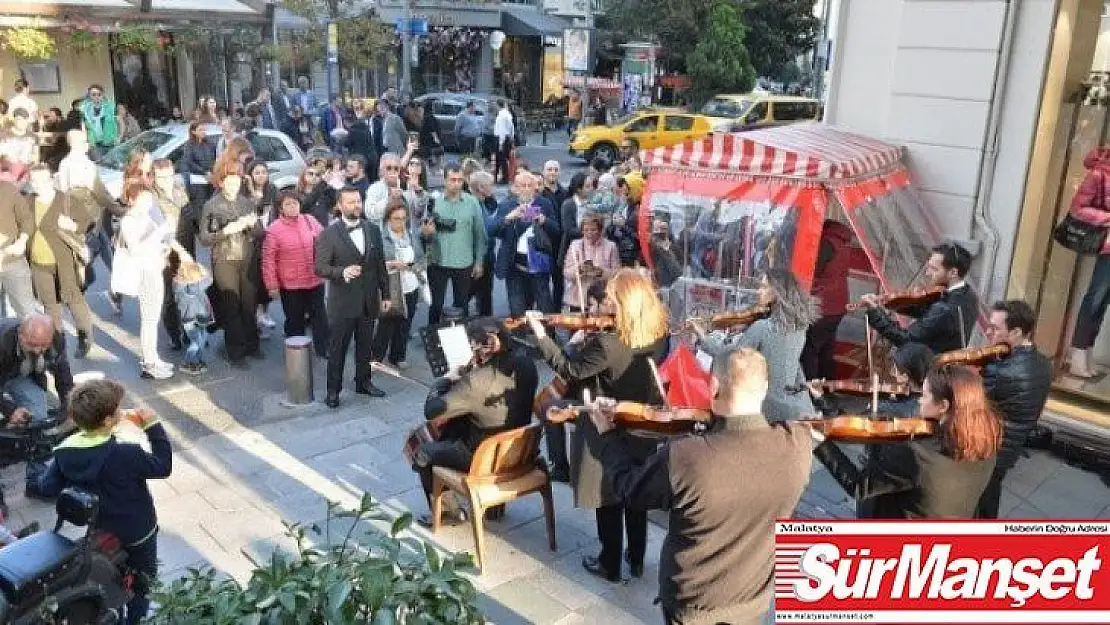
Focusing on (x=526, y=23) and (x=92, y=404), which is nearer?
(x=92, y=404)

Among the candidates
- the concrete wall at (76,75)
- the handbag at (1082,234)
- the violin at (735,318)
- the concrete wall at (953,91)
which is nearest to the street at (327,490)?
the violin at (735,318)

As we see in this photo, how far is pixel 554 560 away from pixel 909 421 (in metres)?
2.37

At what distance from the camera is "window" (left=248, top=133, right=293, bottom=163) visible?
42.6ft

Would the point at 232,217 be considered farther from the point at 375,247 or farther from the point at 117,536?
the point at 117,536

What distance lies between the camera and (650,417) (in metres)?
4.34

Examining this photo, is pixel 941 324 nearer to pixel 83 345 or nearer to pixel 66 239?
pixel 66 239

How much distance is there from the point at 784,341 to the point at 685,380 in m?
0.66

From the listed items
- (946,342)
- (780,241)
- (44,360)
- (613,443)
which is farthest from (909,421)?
(44,360)

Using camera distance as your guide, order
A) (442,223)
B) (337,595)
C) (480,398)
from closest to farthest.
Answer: (337,595)
(480,398)
(442,223)

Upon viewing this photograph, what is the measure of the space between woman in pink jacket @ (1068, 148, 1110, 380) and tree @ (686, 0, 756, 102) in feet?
74.1

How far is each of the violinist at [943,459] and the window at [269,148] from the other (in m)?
10.9

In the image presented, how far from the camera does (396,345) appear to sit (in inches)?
336

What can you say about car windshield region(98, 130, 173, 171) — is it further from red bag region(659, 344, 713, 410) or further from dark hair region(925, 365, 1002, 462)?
dark hair region(925, 365, 1002, 462)

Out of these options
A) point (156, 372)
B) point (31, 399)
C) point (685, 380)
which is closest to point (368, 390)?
point (156, 372)
